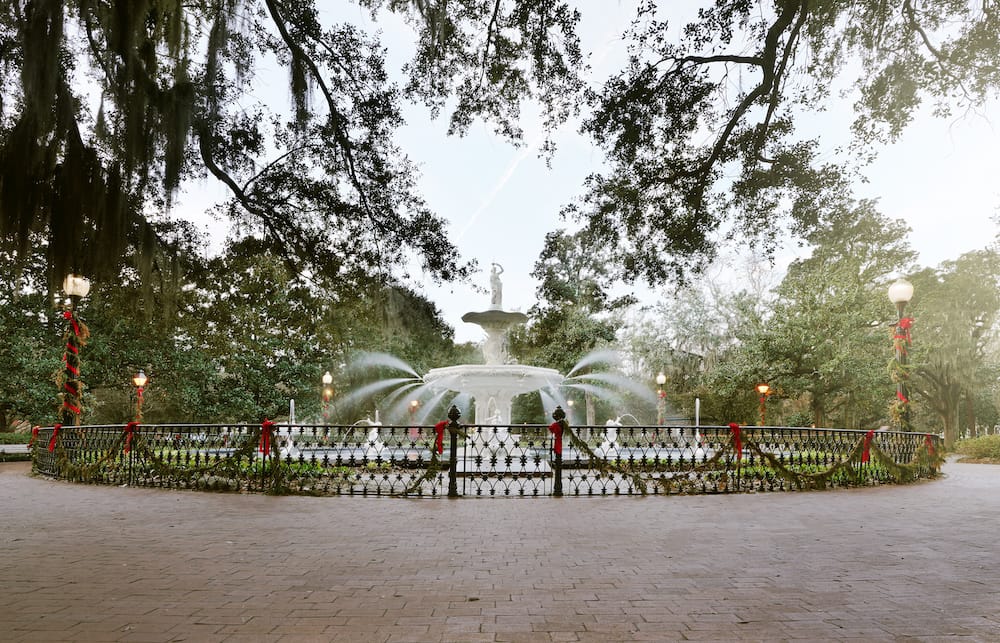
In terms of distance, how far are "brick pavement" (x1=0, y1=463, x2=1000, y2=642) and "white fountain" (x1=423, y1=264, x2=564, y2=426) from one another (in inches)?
264

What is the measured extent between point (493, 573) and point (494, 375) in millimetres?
10395

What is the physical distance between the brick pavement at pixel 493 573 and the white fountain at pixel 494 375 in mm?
6712

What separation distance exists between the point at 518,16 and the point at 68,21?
204 inches

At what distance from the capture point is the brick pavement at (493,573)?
12.0 feet

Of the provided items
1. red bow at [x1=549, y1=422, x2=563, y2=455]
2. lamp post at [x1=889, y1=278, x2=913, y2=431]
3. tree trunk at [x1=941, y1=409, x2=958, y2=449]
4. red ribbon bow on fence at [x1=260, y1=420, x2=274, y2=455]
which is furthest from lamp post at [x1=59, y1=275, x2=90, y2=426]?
tree trunk at [x1=941, y1=409, x2=958, y2=449]

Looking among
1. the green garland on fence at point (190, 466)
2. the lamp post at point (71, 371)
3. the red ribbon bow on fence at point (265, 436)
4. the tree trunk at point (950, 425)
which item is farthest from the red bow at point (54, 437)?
the tree trunk at point (950, 425)

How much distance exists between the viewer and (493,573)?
4.91m

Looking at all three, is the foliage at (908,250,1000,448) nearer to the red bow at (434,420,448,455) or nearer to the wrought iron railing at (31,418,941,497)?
the wrought iron railing at (31,418,941,497)

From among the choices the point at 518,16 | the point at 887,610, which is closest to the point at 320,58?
the point at 518,16

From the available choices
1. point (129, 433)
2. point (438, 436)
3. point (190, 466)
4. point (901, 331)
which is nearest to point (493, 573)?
point (438, 436)

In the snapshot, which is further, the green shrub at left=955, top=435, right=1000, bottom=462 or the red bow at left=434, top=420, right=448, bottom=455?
the green shrub at left=955, top=435, right=1000, bottom=462

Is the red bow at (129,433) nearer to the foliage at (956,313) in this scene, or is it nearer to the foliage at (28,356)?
the foliage at (28,356)

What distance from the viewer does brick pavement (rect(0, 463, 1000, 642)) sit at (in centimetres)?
366

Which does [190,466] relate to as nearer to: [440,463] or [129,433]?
[129,433]
